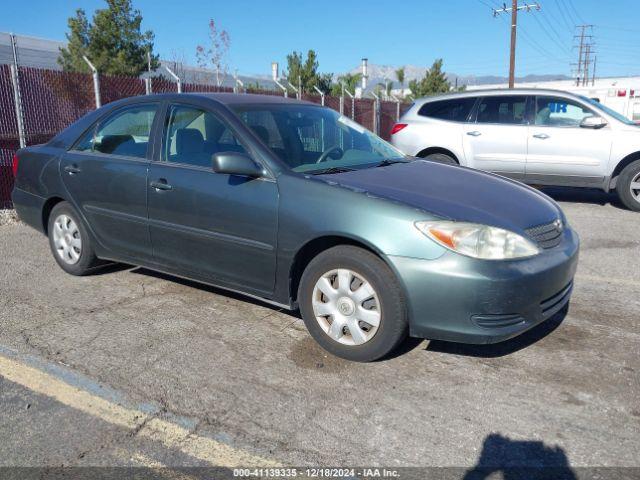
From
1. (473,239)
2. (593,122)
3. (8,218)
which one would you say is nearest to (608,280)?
(473,239)

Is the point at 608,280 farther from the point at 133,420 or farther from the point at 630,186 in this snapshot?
the point at 133,420

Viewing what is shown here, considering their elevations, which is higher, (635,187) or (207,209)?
(207,209)

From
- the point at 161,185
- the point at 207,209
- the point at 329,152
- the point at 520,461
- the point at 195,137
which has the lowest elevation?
the point at 520,461

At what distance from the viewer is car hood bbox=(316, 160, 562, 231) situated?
326cm

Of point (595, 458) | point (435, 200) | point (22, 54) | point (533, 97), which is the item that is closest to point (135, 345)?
point (435, 200)

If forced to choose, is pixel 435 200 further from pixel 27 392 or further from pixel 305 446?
pixel 27 392

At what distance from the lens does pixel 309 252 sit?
3551 millimetres

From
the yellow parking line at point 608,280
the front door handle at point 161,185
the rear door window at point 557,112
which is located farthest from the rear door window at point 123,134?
the rear door window at point 557,112

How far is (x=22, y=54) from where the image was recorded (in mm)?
20594

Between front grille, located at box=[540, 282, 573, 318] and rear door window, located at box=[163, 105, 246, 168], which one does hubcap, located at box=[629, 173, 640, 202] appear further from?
rear door window, located at box=[163, 105, 246, 168]

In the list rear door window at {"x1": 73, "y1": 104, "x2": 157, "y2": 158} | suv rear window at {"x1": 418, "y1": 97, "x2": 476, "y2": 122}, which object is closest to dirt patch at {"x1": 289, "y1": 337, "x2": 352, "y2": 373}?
rear door window at {"x1": 73, "y1": 104, "x2": 157, "y2": 158}

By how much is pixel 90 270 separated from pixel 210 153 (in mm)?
1819

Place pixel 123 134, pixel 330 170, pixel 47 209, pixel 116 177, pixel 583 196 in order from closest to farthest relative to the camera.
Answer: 1. pixel 330 170
2. pixel 116 177
3. pixel 123 134
4. pixel 47 209
5. pixel 583 196

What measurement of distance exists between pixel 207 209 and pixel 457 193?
5.47 feet
